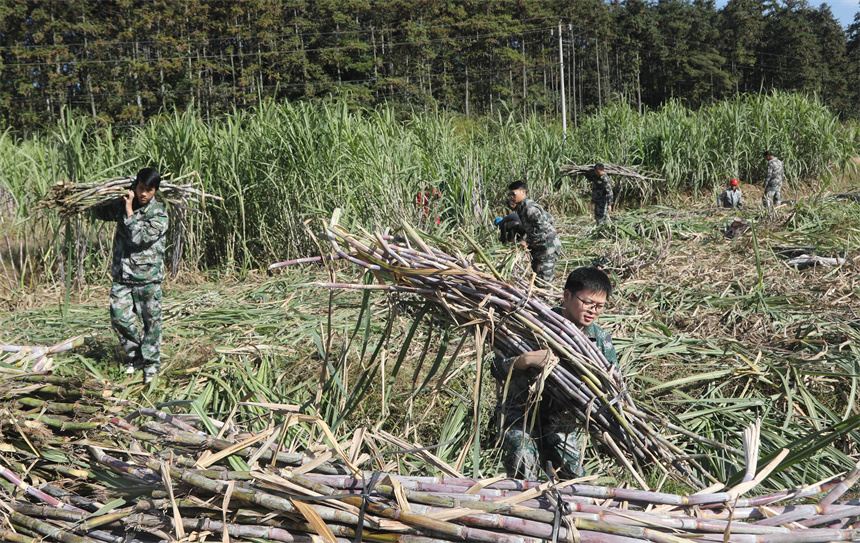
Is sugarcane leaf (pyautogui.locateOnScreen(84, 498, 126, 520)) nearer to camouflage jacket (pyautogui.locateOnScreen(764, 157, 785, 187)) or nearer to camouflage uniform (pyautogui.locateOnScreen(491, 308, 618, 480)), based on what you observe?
camouflage uniform (pyautogui.locateOnScreen(491, 308, 618, 480))

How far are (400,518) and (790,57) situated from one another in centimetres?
4735

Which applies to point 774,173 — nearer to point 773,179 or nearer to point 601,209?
point 773,179

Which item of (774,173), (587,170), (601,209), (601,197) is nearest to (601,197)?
(601,197)

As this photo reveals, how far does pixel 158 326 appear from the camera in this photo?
4.05m

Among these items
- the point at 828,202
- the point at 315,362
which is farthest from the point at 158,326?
the point at 828,202

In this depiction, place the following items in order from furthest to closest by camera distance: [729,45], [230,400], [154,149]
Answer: [729,45], [154,149], [230,400]

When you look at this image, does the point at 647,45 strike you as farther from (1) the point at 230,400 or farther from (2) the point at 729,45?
(1) the point at 230,400

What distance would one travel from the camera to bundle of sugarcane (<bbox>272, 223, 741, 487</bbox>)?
196 centimetres

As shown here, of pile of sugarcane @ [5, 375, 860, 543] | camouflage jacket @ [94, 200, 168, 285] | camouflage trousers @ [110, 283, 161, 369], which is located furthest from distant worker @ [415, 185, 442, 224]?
pile of sugarcane @ [5, 375, 860, 543]

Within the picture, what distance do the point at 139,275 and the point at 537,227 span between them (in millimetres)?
3203

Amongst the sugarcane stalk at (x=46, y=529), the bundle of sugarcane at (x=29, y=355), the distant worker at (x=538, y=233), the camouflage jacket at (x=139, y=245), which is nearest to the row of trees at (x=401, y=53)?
the distant worker at (x=538, y=233)

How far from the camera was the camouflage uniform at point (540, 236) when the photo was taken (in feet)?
17.6

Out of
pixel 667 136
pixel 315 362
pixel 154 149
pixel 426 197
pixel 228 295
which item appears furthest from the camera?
pixel 667 136

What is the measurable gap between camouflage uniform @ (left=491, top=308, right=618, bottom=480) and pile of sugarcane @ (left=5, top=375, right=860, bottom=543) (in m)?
0.54
